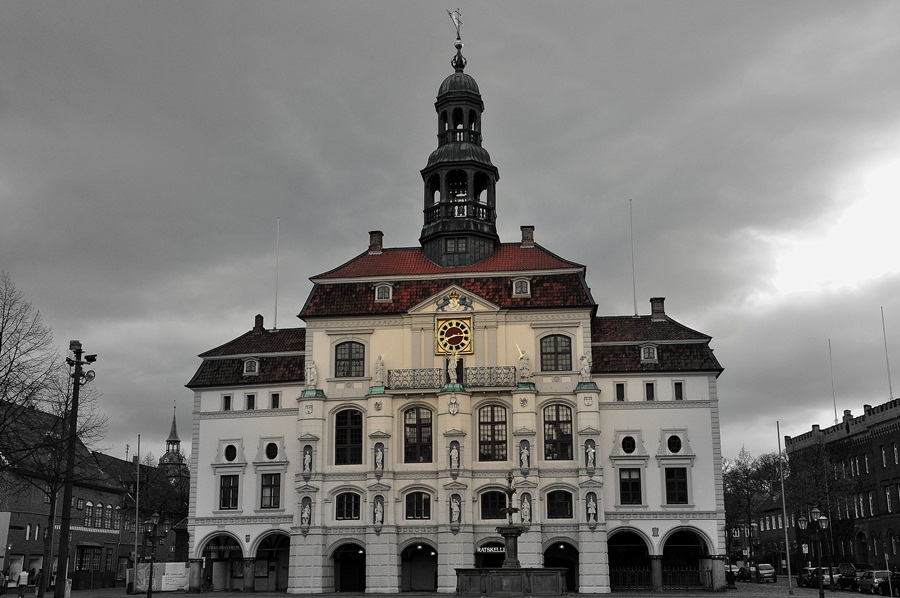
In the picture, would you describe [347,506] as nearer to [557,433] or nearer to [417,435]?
[417,435]

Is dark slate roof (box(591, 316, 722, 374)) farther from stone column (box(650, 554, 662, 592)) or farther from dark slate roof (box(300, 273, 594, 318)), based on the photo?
stone column (box(650, 554, 662, 592))

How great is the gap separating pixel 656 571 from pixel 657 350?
41.5ft

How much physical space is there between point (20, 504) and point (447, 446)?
30342mm

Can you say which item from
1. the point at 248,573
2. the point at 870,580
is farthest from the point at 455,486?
the point at 870,580

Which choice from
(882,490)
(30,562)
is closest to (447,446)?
(30,562)

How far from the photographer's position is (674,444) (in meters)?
55.8

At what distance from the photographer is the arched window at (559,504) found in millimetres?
54938

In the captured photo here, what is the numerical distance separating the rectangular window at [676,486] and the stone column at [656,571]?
3118 mm

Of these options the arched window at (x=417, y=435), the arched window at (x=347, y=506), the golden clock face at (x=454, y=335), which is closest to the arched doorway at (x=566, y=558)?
the arched window at (x=417, y=435)

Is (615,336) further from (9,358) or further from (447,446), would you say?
(9,358)

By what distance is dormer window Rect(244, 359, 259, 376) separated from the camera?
2363 inches

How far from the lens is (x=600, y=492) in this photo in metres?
54.0

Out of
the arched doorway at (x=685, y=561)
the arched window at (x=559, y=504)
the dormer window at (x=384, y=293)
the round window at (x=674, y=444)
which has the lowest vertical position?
the arched doorway at (x=685, y=561)

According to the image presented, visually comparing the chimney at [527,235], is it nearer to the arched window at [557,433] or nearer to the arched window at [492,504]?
the arched window at [557,433]
